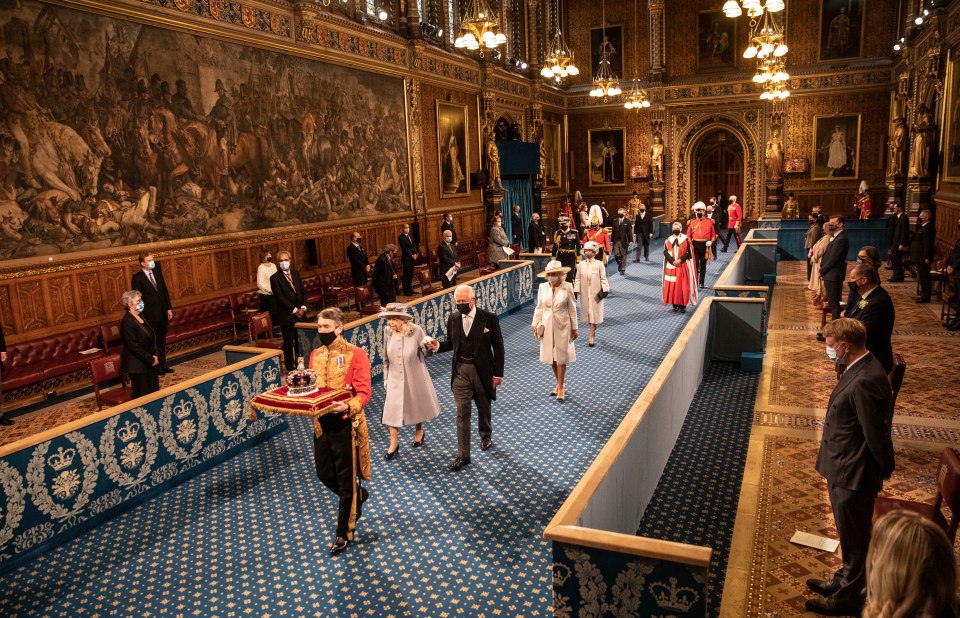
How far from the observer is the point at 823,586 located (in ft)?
13.7

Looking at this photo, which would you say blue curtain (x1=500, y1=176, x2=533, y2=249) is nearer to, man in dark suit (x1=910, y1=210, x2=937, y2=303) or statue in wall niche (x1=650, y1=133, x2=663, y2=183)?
statue in wall niche (x1=650, y1=133, x2=663, y2=183)

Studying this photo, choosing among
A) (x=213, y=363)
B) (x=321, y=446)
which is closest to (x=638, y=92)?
(x=213, y=363)

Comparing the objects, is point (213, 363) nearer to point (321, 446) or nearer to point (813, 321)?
point (321, 446)

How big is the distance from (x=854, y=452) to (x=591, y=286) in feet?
23.4

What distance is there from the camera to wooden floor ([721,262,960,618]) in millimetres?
4422

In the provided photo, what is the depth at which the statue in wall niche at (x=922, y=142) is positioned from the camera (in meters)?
16.1

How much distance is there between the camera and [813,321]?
38.6 ft

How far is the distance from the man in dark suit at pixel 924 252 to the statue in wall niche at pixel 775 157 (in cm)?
1262

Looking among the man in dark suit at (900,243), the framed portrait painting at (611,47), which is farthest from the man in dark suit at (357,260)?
the framed portrait painting at (611,47)

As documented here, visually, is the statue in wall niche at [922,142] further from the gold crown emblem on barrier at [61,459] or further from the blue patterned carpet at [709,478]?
the gold crown emblem on barrier at [61,459]

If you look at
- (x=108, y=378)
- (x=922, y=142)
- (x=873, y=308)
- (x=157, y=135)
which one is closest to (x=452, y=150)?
(x=157, y=135)

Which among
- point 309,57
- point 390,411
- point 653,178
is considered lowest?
point 390,411

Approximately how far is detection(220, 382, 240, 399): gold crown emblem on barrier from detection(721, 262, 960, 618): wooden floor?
4917 mm

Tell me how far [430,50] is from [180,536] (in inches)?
584
